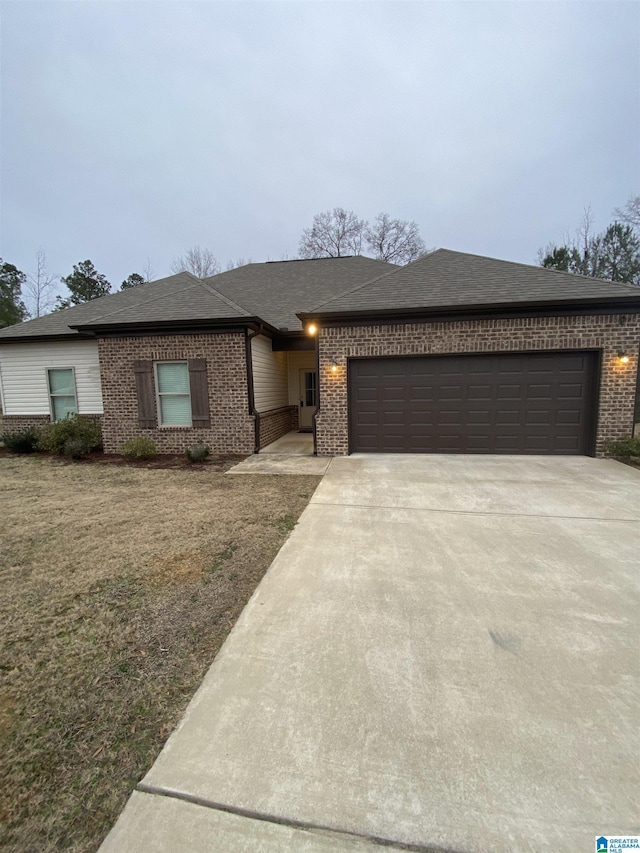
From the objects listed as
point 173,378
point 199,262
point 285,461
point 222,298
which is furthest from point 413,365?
point 199,262

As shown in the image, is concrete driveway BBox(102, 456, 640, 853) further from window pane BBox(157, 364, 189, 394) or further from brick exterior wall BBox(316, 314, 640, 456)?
window pane BBox(157, 364, 189, 394)


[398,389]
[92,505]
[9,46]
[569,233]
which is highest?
[9,46]

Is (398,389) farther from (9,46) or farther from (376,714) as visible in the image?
(9,46)

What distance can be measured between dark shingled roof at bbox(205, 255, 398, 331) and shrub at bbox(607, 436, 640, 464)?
25.8ft

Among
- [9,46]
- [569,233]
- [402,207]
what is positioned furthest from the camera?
[402,207]

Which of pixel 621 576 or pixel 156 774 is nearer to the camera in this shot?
pixel 156 774

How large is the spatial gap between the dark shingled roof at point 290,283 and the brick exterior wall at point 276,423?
255 cm

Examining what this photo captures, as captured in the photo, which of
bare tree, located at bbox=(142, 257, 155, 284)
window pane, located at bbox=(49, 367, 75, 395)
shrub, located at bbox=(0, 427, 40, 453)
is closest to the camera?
shrub, located at bbox=(0, 427, 40, 453)

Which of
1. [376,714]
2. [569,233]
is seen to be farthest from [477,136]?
[376,714]

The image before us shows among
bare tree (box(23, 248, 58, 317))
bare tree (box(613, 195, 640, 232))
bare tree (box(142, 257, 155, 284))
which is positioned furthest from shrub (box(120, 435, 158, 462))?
bare tree (box(23, 248, 58, 317))

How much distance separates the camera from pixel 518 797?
146 cm

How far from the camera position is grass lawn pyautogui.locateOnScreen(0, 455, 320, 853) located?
60.2 inches

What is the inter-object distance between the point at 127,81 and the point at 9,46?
12.0ft

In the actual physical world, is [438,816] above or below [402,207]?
below
